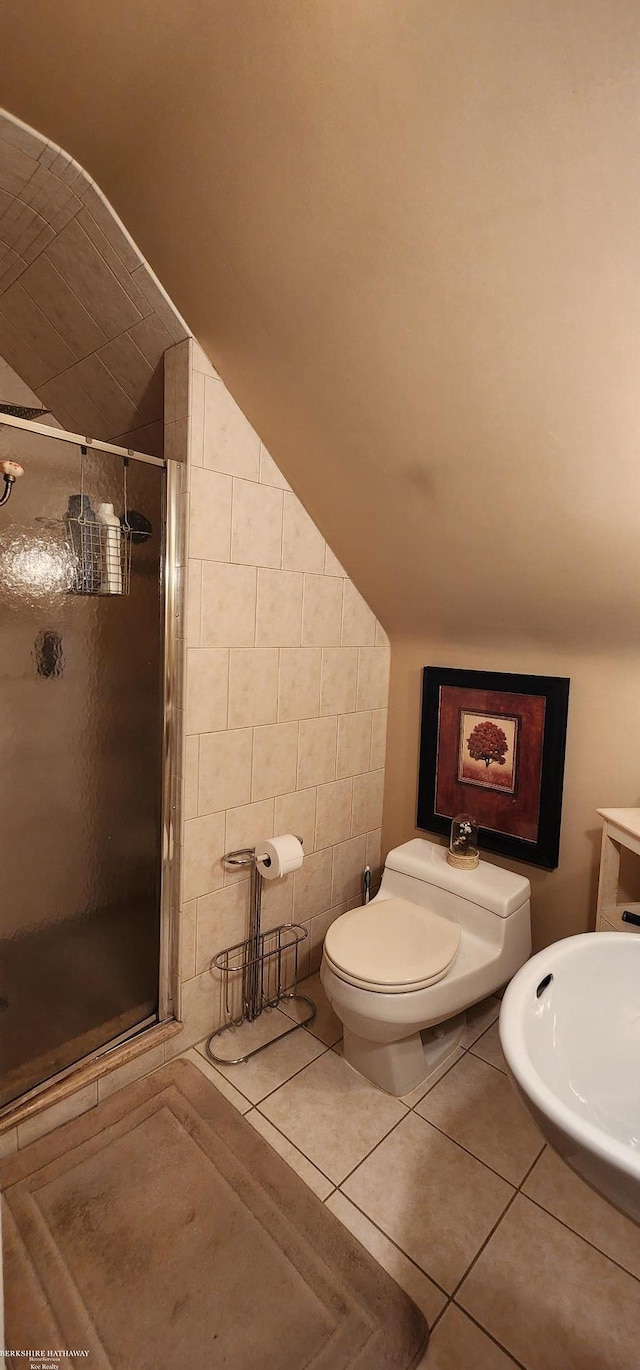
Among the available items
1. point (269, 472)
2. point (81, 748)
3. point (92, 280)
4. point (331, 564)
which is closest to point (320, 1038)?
point (81, 748)

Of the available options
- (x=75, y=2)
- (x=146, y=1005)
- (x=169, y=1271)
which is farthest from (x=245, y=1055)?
(x=75, y=2)

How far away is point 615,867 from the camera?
5.51 ft

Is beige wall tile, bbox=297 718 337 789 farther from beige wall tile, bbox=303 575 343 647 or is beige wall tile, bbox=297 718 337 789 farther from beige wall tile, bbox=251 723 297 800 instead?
beige wall tile, bbox=303 575 343 647

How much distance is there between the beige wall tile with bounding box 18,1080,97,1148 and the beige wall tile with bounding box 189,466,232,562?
5.12 feet

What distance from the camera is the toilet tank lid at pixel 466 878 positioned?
1814mm

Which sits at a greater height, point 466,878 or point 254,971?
point 466,878

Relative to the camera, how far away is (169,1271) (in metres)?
1.20

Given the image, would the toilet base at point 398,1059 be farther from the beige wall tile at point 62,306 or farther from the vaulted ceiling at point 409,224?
the beige wall tile at point 62,306

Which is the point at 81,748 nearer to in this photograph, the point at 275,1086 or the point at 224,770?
the point at 224,770

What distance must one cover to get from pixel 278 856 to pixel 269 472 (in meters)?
1.26

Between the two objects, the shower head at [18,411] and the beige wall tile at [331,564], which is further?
the beige wall tile at [331,564]

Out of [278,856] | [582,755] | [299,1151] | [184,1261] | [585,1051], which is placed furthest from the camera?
[582,755]

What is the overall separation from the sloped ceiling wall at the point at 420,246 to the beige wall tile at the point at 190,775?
3.01 ft

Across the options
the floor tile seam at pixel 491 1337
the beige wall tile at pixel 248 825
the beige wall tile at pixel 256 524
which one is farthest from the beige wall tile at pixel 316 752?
the floor tile seam at pixel 491 1337
